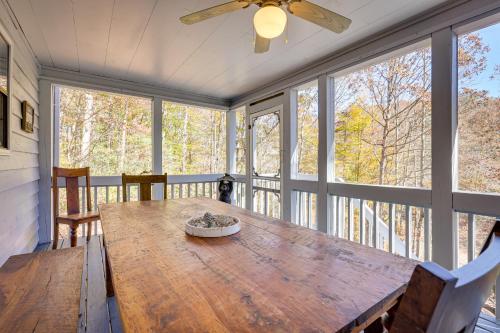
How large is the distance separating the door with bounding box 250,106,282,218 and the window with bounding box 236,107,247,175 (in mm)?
403

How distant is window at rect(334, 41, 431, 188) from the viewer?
86.5 inches

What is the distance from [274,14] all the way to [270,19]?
3cm

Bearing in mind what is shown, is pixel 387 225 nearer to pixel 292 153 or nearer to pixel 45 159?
pixel 292 153

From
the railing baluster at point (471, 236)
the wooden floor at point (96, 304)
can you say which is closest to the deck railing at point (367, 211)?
the railing baluster at point (471, 236)

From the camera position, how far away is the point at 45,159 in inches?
122

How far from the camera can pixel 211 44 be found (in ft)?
8.23

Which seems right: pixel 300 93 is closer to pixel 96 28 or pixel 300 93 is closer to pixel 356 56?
pixel 356 56

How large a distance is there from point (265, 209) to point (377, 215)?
5.81 ft

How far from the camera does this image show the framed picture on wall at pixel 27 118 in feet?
7.76

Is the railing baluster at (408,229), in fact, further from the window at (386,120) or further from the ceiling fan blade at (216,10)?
the ceiling fan blade at (216,10)

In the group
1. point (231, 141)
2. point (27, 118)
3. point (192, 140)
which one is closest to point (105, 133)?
point (192, 140)

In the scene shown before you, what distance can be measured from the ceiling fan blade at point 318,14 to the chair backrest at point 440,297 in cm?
141

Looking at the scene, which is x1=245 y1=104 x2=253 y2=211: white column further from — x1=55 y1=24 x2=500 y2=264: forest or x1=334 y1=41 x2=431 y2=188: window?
x1=334 y1=41 x2=431 y2=188: window

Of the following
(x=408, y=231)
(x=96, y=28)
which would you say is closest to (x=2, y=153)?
(x=96, y=28)
